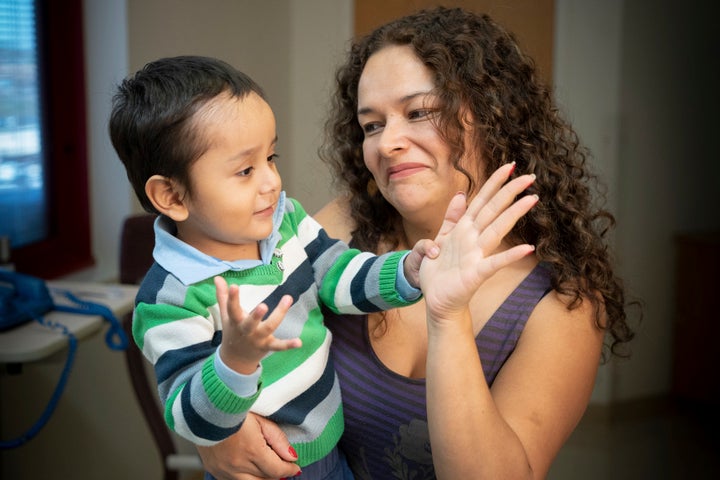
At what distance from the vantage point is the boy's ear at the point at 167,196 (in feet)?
3.50

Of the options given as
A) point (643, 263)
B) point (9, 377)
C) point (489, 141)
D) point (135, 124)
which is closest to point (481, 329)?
point (489, 141)

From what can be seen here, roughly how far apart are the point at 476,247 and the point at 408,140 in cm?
34

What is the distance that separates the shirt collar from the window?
158cm

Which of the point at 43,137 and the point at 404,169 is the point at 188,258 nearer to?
the point at 404,169

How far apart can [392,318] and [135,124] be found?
549mm

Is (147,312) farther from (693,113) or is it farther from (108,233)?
(693,113)

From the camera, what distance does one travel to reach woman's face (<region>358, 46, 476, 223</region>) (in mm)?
1271

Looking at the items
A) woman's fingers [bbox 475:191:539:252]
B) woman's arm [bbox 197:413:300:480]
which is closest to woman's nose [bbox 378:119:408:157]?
woman's fingers [bbox 475:191:539:252]

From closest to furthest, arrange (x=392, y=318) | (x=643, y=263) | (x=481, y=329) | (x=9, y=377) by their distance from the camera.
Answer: (x=481, y=329) < (x=392, y=318) < (x=9, y=377) < (x=643, y=263)

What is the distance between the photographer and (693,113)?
3.83 meters

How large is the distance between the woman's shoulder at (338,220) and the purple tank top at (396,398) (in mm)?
251

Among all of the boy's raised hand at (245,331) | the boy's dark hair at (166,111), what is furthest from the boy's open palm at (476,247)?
the boy's dark hair at (166,111)

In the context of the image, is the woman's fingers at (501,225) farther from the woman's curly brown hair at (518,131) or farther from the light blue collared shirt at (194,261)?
the woman's curly brown hair at (518,131)

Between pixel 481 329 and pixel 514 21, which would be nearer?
pixel 481 329
